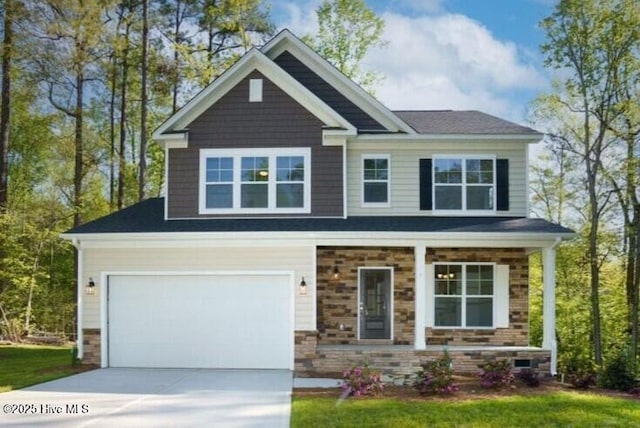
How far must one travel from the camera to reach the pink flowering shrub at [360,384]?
10.1m

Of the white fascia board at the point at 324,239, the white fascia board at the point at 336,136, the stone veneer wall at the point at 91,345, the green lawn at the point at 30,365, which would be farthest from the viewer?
the white fascia board at the point at 336,136

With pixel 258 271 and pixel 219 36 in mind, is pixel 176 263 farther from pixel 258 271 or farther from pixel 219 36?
→ pixel 219 36

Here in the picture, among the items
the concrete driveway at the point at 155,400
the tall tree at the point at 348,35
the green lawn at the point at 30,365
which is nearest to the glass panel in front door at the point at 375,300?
the concrete driveway at the point at 155,400

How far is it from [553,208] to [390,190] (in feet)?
38.3

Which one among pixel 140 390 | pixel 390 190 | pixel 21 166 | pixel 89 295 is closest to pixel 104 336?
pixel 89 295

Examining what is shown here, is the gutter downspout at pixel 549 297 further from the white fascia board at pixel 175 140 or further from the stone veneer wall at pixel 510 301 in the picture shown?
the white fascia board at pixel 175 140

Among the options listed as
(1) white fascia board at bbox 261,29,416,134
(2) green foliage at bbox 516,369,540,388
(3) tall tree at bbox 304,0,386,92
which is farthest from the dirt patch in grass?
(3) tall tree at bbox 304,0,386,92

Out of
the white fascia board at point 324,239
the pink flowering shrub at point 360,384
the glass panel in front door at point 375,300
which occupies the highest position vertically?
the white fascia board at point 324,239

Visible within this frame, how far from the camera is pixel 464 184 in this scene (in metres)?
14.7

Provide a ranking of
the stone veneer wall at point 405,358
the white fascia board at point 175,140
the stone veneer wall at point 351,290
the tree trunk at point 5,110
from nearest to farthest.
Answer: the stone veneer wall at point 405,358 < the white fascia board at point 175,140 < the stone veneer wall at point 351,290 < the tree trunk at point 5,110

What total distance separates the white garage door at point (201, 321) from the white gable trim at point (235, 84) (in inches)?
138

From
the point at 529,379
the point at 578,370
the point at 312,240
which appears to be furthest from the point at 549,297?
the point at 312,240

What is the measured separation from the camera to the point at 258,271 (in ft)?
43.2

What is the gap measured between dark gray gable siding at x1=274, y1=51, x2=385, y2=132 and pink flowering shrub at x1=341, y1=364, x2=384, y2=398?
6482mm
